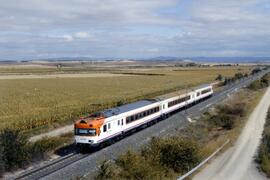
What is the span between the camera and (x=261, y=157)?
24922mm

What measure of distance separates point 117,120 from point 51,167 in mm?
7924

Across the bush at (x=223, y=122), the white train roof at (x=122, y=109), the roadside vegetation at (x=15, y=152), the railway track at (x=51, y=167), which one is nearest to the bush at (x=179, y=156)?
the railway track at (x=51, y=167)

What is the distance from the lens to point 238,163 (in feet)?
81.1

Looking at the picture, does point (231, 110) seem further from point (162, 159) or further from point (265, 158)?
point (162, 159)

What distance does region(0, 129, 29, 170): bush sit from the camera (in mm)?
23312

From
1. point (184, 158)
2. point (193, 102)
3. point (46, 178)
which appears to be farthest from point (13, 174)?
point (193, 102)

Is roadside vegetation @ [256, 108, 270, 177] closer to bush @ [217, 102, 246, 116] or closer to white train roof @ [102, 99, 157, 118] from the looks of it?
white train roof @ [102, 99, 157, 118]

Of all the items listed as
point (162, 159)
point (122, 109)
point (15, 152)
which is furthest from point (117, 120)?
point (15, 152)

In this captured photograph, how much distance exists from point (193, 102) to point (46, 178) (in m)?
39.9

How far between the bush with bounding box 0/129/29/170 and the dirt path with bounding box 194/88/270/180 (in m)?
9.59

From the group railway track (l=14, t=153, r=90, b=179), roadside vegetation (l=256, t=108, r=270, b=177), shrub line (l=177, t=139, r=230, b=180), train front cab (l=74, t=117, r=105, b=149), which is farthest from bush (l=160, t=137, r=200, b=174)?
train front cab (l=74, t=117, r=105, b=149)

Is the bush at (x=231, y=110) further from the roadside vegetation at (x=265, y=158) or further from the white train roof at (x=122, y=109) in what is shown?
the roadside vegetation at (x=265, y=158)

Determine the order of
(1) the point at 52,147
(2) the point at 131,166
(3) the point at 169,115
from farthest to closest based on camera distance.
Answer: (3) the point at 169,115
(1) the point at 52,147
(2) the point at 131,166

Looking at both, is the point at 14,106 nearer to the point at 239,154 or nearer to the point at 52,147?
Result: the point at 52,147
